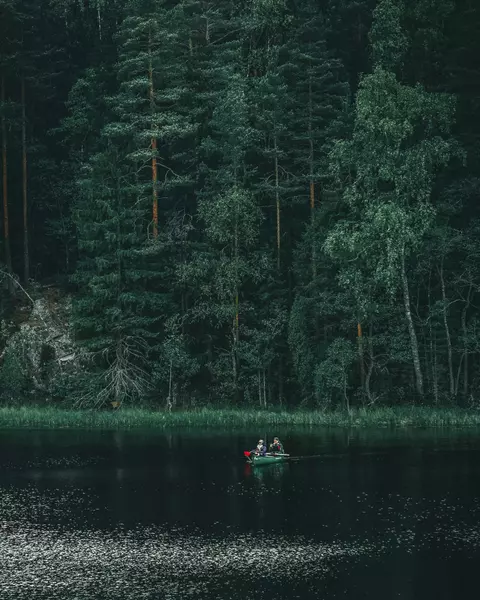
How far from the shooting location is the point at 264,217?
8012 centimetres

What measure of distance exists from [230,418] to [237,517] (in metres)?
24.3

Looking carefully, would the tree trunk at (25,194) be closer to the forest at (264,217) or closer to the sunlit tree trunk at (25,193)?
the sunlit tree trunk at (25,193)

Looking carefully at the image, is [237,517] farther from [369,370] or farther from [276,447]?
[369,370]

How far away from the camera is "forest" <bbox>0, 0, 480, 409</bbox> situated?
7462 cm

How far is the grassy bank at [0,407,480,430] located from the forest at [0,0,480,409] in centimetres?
240

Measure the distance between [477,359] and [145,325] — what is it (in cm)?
2427

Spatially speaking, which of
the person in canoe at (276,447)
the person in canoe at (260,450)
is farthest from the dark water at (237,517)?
the person in canoe at (276,447)

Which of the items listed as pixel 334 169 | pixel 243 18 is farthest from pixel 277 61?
pixel 334 169

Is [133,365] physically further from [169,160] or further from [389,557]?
[389,557]

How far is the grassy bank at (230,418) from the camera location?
71.8 meters

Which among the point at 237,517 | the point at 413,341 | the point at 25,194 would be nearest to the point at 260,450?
the point at 237,517

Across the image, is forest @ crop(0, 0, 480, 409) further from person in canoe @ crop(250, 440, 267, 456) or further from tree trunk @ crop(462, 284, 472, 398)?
person in canoe @ crop(250, 440, 267, 456)

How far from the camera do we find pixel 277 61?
8644cm

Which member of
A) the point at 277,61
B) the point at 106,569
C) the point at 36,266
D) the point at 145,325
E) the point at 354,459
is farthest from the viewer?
the point at 36,266
